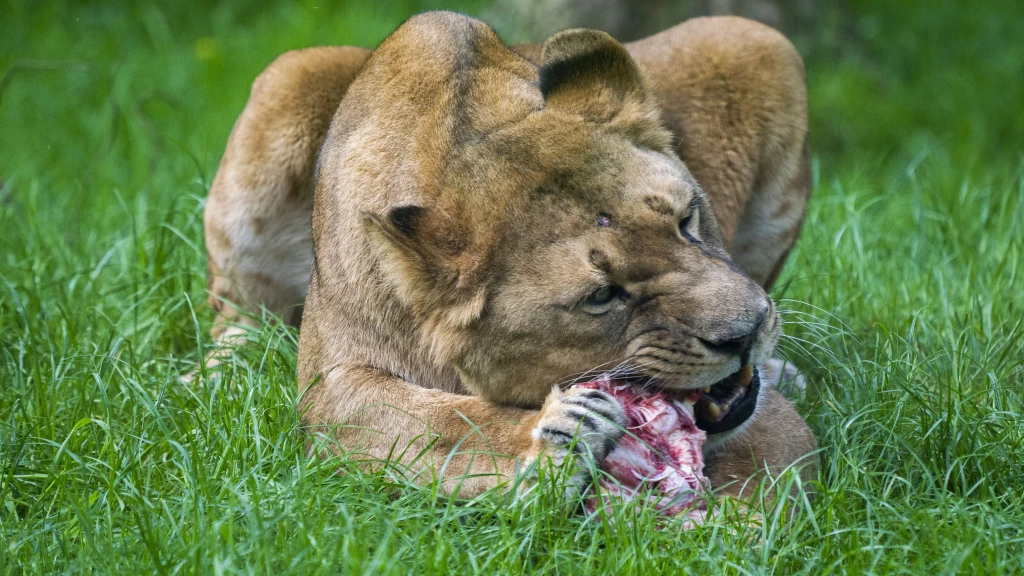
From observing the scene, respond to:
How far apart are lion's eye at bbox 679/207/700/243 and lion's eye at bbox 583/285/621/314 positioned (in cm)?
28

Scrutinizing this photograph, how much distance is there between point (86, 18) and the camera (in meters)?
9.75

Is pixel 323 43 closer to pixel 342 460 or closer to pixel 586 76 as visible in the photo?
pixel 586 76

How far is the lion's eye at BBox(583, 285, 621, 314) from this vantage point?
2.93 metres

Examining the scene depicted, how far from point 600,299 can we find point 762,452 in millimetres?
657

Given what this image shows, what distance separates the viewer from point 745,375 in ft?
10.2

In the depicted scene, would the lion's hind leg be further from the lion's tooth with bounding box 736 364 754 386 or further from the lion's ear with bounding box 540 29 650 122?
the lion's tooth with bounding box 736 364 754 386

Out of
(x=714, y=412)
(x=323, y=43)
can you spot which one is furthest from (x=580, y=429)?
(x=323, y=43)

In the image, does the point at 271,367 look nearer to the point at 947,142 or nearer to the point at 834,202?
the point at 834,202

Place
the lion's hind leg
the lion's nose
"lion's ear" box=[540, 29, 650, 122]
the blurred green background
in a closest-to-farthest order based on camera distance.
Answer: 1. the lion's nose
2. "lion's ear" box=[540, 29, 650, 122]
3. the lion's hind leg
4. the blurred green background

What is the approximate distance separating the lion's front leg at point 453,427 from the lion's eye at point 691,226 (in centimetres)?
49

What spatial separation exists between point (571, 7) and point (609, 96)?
161 inches

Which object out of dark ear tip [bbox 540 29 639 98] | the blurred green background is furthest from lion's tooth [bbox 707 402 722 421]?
the blurred green background

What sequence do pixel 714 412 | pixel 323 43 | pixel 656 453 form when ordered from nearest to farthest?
pixel 656 453
pixel 714 412
pixel 323 43

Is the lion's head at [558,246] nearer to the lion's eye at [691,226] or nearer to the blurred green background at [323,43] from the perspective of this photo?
the lion's eye at [691,226]
